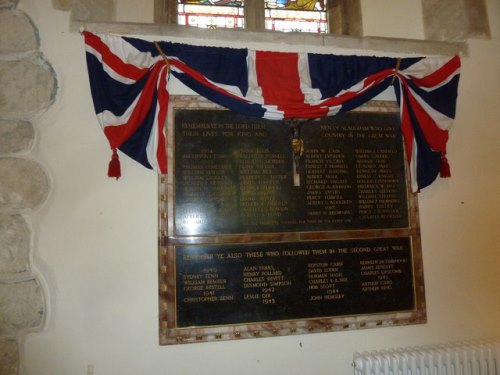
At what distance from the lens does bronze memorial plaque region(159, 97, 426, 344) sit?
8.41 feet

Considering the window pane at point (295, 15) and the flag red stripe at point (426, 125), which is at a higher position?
the window pane at point (295, 15)

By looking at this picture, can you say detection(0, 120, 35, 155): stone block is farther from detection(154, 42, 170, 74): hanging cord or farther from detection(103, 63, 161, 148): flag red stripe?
detection(154, 42, 170, 74): hanging cord

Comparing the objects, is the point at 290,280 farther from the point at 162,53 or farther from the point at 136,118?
the point at 162,53

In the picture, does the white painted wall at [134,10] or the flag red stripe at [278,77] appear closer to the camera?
the flag red stripe at [278,77]

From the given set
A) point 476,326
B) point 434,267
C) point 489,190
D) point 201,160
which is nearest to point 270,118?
point 201,160

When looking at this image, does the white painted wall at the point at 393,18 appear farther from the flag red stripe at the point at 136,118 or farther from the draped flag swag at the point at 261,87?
the flag red stripe at the point at 136,118

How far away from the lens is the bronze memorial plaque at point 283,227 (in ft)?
8.41

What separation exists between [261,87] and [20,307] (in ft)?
7.32

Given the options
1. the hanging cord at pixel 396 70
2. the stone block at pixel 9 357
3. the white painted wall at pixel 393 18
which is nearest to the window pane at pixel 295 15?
the white painted wall at pixel 393 18

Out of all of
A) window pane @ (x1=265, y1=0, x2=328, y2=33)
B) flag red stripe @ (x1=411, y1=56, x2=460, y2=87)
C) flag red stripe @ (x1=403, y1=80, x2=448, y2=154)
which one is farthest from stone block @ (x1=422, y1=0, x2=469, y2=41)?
window pane @ (x1=265, y1=0, x2=328, y2=33)

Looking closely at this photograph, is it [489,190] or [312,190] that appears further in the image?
[489,190]

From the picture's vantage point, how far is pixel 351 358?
2721 millimetres

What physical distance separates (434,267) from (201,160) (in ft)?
6.71

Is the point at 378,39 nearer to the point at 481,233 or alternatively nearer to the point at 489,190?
the point at 489,190
